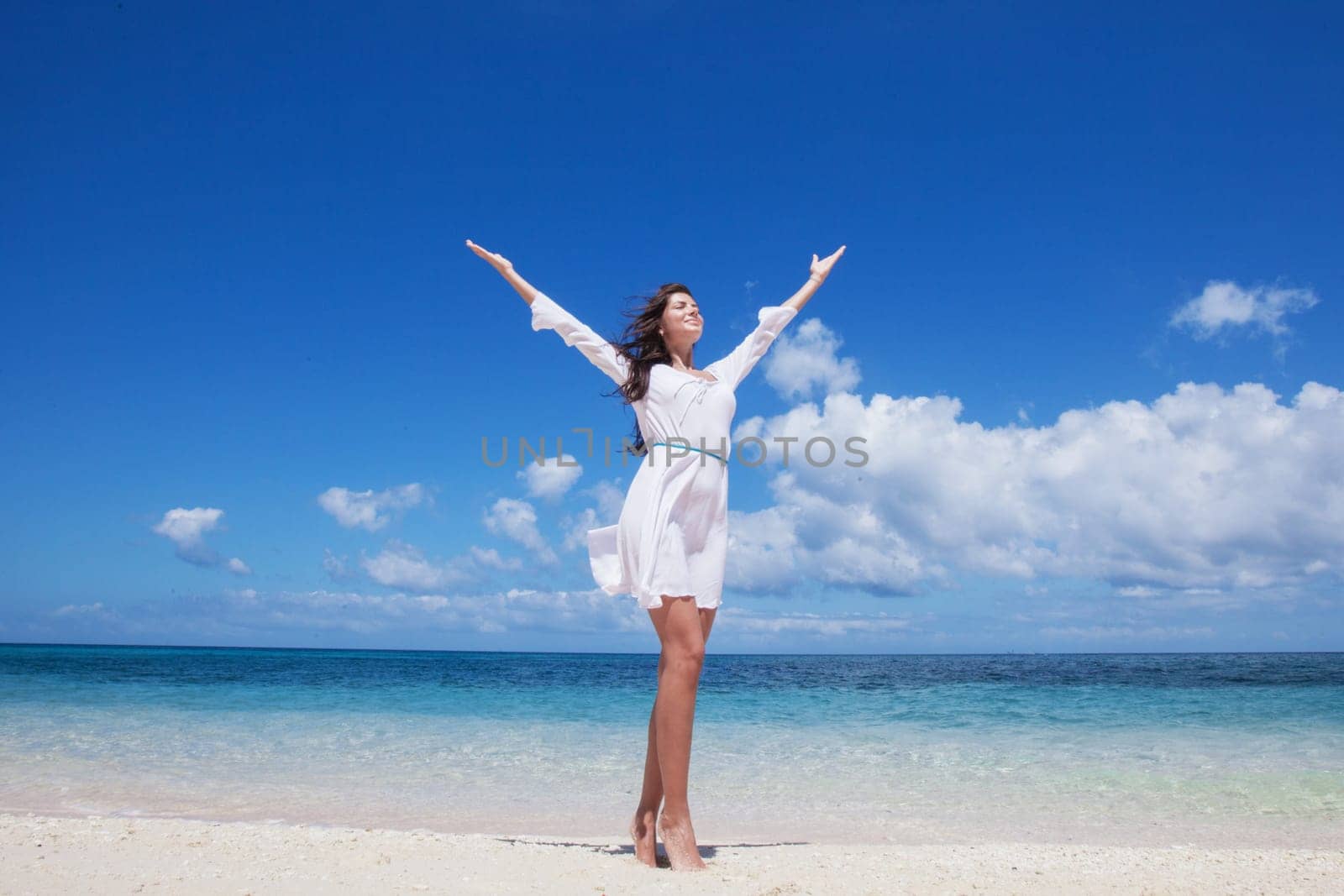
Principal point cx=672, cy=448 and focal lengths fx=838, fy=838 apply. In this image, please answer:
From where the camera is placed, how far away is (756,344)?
397 centimetres

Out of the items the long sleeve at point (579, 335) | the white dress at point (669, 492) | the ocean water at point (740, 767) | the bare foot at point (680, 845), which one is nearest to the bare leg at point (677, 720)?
the bare foot at point (680, 845)

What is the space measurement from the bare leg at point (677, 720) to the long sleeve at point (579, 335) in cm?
104

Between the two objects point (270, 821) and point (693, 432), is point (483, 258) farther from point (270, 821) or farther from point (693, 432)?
point (270, 821)

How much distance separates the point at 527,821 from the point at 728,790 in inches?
71.3

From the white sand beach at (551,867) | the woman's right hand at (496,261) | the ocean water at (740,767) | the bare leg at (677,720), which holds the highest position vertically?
the woman's right hand at (496,261)

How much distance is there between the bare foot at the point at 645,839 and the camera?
11.4ft

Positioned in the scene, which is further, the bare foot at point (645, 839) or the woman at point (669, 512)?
the bare foot at point (645, 839)

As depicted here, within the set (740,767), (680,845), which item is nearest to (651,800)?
(680,845)

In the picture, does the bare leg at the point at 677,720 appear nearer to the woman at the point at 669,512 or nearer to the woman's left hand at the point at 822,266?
the woman at the point at 669,512

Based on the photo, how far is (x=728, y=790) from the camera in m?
6.92

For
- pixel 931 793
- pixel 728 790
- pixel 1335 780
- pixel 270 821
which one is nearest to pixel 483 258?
pixel 270 821

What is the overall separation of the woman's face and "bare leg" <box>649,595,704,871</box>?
1.18 m

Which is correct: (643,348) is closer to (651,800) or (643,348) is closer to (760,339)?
(760,339)

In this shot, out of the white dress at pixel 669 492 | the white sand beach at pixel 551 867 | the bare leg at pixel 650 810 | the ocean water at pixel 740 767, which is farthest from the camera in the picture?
the ocean water at pixel 740 767
